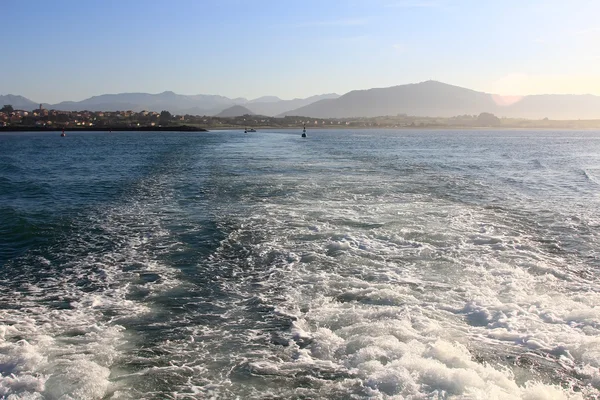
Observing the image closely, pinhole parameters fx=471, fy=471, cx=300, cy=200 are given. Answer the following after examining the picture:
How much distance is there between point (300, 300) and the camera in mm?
9352

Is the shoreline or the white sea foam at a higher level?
the shoreline

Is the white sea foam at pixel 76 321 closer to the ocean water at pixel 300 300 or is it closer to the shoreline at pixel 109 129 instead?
the ocean water at pixel 300 300

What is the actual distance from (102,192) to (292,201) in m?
10.4

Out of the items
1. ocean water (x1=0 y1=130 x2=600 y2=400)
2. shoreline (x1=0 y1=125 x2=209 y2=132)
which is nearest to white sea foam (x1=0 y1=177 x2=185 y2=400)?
ocean water (x1=0 y1=130 x2=600 y2=400)

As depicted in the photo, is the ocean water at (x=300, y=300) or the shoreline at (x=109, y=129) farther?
the shoreline at (x=109, y=129)

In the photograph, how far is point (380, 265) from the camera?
456 inches

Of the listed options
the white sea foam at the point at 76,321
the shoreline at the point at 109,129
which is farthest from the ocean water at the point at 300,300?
the shoreline at the point at 109,129

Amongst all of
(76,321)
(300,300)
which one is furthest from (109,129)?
(300,300)

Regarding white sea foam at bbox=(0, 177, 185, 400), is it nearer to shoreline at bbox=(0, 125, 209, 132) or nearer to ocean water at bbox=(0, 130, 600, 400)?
ocean water at bbox=(0, 130, 600, 400)

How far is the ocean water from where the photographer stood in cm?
641

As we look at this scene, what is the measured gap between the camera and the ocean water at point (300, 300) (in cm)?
641

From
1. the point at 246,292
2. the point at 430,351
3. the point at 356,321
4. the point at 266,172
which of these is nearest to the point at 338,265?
the point at 246,292

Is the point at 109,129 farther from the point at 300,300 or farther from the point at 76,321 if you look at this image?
the point at 300,300

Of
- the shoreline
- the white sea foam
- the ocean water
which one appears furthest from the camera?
the shoreline
